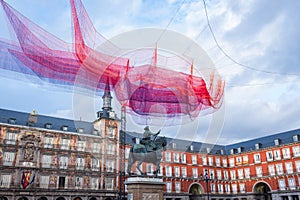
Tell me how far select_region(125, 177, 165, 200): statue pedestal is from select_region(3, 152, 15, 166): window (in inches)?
1084

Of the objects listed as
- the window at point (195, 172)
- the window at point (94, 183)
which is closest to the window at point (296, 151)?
the window at point (195, 172)

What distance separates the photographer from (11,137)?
1444 inches

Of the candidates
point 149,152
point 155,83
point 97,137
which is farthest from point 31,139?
point 155,83

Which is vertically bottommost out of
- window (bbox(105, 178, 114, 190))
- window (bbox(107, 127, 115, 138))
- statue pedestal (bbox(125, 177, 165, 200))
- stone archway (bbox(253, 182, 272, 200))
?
statue pedestal (bbox(125, 177, 165, 200))

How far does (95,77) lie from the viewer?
10188mm

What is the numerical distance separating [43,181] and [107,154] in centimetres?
959

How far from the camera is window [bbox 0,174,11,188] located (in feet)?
113

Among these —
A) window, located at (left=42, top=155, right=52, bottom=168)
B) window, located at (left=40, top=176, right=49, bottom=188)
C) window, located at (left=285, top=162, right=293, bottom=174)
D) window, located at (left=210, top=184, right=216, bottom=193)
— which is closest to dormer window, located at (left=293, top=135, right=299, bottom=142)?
window, located at (left=285, top=162, right=293, bottom=174)

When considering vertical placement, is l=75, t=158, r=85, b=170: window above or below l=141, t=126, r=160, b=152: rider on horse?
above

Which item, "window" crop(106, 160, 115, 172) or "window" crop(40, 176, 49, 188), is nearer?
"window" crop(40, 176, 49, 188)

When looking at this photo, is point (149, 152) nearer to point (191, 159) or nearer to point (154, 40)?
point (154, 40)

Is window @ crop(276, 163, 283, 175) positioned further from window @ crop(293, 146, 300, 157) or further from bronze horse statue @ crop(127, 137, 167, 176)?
bronze horse statue @ crop(127, 137, 167, 176)

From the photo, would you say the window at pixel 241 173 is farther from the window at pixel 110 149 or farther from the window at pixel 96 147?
the window at pixel 96 147

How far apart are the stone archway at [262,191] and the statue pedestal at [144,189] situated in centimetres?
4152
